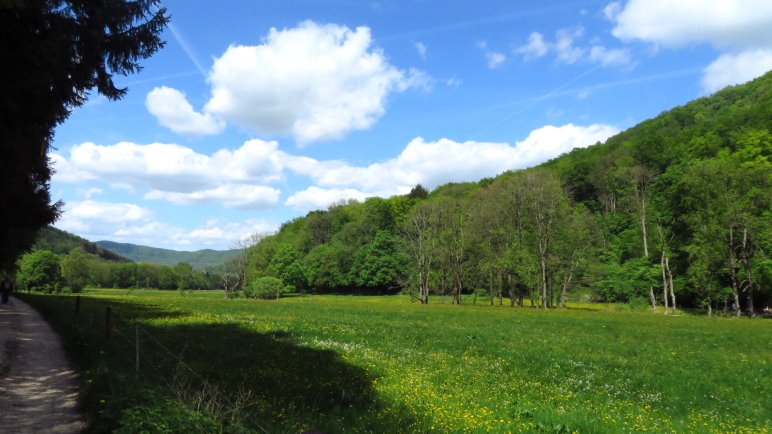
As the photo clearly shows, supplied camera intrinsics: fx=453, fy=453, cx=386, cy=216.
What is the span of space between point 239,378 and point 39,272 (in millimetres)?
98481

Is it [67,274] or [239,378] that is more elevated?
[67,274]

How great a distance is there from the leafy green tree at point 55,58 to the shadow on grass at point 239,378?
6.05m

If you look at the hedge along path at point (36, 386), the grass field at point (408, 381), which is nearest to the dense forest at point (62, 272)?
the hedge along path at point (36, 386)

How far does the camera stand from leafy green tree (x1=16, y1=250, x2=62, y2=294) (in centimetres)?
8856

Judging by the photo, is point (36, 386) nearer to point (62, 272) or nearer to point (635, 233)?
point (635, 233)

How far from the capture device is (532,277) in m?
63.6

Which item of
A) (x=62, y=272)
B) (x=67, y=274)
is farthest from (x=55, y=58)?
(x=67, y=274)

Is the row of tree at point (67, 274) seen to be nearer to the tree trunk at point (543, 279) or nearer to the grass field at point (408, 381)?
the grass field at point (408, 381)

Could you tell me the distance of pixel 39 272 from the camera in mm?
88312

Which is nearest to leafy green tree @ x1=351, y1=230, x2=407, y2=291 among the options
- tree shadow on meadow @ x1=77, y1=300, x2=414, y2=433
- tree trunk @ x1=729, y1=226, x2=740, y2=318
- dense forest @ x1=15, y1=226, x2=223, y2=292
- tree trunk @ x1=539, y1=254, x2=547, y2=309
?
tree trunk @ x1=539, y1=254, x2=547, y2=309

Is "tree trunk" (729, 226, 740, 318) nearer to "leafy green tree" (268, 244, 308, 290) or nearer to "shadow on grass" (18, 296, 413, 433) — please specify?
"shadow on grass" (18, 296, 413, 433)

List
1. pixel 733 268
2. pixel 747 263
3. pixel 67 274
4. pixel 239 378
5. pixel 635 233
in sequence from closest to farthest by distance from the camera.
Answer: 1. pixel 239 378
2. pixel 733 268
3. pixel 747 263
4. pixel 635 233
5. pixel 67 274

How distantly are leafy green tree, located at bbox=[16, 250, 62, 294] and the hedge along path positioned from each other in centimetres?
8646

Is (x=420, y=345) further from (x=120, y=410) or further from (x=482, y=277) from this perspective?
(x=482, y=277)
